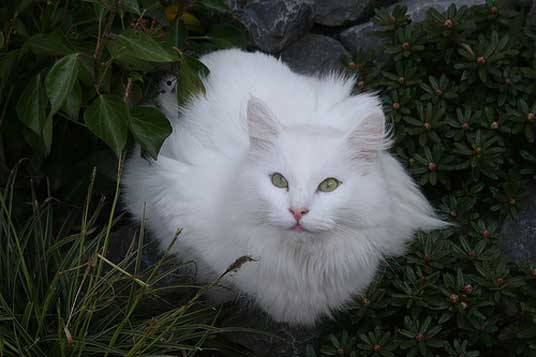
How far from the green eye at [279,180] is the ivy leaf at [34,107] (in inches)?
30.1

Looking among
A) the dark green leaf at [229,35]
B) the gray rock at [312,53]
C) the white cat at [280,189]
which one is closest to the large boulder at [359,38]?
the gray rock at [312,53]

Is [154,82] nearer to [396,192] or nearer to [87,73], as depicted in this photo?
[87,73]

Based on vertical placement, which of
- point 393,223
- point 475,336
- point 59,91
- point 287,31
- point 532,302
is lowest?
point 475,336

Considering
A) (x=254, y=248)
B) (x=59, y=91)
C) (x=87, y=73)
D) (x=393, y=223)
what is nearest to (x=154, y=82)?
(x=87, y=73)

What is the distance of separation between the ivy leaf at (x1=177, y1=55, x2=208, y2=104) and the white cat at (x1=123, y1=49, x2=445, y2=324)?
55 millimetres

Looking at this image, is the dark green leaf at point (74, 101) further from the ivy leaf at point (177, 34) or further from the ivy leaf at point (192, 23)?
the ivy leaf at point (192, 23)

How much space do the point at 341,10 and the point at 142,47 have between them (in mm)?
1633

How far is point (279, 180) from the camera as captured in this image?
6.39 ft

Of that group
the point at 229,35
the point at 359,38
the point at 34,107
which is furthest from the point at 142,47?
the point at 359,38

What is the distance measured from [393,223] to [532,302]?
68 cm

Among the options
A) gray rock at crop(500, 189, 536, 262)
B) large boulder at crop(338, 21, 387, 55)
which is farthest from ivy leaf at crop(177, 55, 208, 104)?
gray rock at crop(500, 189, 536, 262)

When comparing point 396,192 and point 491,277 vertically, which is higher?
point 396,192

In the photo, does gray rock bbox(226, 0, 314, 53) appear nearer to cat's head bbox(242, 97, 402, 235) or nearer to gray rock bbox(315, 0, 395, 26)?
gray rock bbox(315, 0, 395, 26)

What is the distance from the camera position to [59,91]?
198 centimetres
